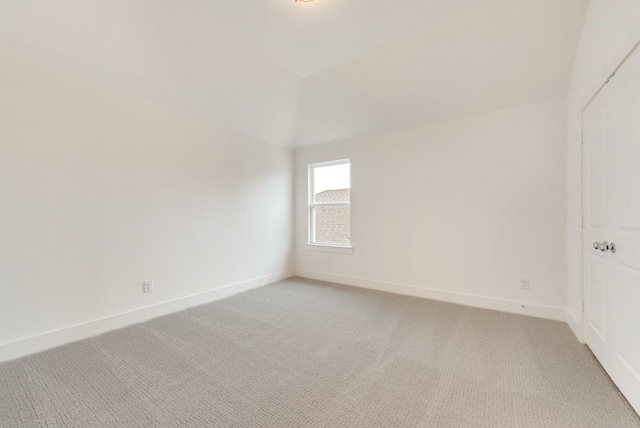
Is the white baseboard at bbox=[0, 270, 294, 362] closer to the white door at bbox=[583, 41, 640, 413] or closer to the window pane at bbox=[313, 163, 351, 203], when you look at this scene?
the window pane at bbox=[313, 163, 351, 203]

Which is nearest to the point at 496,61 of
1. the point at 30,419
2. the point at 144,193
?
the point at 144,193

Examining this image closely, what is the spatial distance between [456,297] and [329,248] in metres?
1.88

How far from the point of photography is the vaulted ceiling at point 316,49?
2047 millimetres

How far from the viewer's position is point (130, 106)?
2619 mm

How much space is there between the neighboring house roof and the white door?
270 cm

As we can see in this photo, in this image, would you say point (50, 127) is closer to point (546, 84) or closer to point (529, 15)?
point (529, 15)

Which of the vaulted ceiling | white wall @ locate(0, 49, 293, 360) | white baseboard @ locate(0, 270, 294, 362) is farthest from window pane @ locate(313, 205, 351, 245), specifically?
the vaulted ceiling

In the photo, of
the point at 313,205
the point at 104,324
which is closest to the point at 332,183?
the point at 313,205

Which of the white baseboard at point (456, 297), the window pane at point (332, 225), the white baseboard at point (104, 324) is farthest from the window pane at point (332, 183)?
the white baseboard at point (104, 324)

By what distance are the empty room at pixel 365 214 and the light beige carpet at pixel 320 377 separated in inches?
0.7

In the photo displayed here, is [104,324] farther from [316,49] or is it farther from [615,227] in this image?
[615,227]

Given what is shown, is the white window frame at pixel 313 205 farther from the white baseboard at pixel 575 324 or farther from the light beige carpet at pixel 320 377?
the white baseboard at pixel 575 324

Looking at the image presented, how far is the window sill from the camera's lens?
4.07 m

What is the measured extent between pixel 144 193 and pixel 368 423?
2810mm
